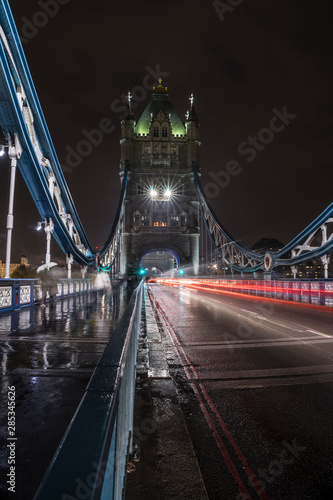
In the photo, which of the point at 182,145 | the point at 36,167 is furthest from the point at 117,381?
the point at 182,145

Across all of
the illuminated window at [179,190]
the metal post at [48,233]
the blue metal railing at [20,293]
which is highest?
the illuminated window at [179,190]

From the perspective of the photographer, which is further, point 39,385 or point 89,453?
point 39,385

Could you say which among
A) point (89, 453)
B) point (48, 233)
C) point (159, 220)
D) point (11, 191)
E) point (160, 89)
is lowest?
point (89, 453)

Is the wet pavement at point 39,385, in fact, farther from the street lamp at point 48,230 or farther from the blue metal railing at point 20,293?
the street lamp at point 48,230

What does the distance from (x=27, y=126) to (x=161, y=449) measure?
1469 cm

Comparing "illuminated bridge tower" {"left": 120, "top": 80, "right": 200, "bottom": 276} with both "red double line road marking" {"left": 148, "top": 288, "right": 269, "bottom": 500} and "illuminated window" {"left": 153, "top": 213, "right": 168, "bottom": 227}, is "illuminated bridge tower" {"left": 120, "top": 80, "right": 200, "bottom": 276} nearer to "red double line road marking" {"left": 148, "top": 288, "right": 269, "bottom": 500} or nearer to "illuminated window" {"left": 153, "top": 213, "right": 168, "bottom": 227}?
"illuminated window" {"left": 153, "top": 213, "right": 168, "bottom": 227}

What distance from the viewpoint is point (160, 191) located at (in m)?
58.3

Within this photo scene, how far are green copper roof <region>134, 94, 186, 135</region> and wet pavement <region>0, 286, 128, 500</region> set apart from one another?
6050 centimetres

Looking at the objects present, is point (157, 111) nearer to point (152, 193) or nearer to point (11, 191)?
point (152, 193)

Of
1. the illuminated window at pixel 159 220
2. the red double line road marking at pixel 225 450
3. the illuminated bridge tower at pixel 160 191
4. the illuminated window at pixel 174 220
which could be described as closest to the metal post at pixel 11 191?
the red double line road marking at pixel 225 450

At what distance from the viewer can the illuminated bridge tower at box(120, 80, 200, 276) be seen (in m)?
55.2

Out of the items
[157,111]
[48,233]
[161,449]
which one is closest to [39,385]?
[161,449]

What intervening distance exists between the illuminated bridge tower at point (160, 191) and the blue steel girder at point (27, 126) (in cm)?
3399

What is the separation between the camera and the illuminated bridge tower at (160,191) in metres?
55.2
